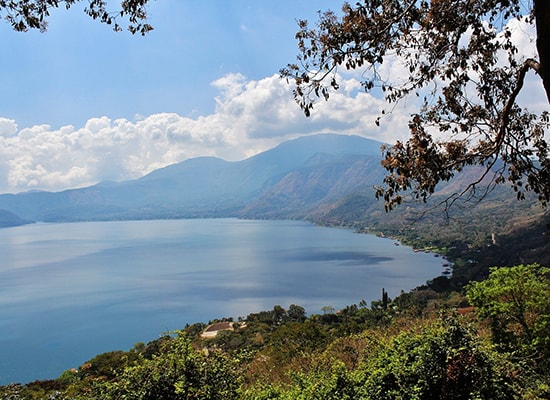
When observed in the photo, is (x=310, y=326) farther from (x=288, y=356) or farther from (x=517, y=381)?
(x=517, y=381)

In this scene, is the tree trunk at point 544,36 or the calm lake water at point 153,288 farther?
the calm lake water at point 153,288

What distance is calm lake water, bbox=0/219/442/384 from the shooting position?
121 ft

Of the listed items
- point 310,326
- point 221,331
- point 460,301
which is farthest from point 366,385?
point 460,301

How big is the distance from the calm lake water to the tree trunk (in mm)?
28596

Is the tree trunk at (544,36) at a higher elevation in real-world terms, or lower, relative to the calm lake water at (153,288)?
higher

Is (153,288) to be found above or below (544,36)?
below

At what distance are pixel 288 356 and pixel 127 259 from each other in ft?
258

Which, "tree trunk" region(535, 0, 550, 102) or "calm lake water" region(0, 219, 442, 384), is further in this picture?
"calm lake water" region(0, 219, 442, 384)

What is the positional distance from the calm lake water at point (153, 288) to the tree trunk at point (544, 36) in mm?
28596

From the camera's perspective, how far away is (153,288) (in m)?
55.8

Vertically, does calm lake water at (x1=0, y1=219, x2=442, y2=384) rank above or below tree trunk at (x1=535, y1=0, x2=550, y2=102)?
below

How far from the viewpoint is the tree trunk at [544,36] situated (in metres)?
3.49

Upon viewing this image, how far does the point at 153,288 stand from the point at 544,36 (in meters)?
57.5

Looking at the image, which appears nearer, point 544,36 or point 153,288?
point 544,36
